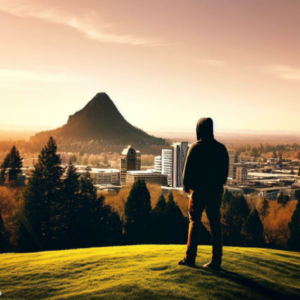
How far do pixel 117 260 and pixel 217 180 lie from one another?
5.32 meters

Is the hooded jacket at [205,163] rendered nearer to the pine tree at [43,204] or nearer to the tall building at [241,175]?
the pine tree at [43,204]

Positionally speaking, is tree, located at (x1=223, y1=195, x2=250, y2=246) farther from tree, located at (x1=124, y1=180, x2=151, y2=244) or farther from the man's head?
the man's head

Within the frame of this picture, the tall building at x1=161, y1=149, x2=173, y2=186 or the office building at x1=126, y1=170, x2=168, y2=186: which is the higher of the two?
the tall building at x1=161, y1=149, x2=173, y2=186

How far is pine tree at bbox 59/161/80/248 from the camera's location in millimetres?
38219

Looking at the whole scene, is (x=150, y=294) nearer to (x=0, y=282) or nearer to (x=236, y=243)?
(x=0, y=282)

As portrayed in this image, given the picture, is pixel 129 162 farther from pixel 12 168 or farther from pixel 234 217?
pixel 234 217

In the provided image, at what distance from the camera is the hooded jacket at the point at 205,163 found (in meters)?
12.8

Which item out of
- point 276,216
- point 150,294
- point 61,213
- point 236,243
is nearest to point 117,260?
point 150,294

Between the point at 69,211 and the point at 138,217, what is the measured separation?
829 centimetres

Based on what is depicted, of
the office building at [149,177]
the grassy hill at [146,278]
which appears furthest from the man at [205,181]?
the office building at [149,177]

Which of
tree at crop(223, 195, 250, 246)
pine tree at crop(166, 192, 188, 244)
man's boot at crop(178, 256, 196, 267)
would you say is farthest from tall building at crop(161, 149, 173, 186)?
man's boot at crop(178, 256, 196, 267)

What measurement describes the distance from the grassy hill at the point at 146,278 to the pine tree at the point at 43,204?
2250 cm

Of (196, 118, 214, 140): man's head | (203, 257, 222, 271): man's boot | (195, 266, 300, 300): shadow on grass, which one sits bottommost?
(195, 266, 300, 300): shadow on grass

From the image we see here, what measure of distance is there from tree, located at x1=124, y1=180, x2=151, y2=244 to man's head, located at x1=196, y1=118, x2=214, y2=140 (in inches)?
1227
